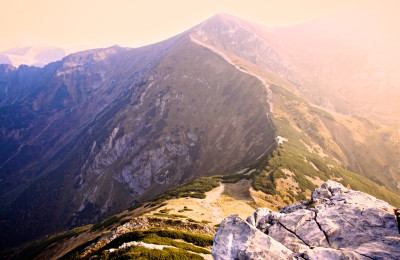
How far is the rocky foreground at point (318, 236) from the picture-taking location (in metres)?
17.6

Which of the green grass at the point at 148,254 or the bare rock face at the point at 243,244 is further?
the green grass at the point at 148,254

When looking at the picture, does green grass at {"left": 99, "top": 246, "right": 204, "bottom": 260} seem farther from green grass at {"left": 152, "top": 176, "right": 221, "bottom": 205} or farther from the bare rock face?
green grass at {"left": 152, "top": 176, "right": 221, "bottom": 205}

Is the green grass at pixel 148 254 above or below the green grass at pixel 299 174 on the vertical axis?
above

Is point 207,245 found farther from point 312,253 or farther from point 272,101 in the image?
point 272,101

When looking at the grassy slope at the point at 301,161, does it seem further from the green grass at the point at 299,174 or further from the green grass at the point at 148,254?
the green grass at the point at 148,254

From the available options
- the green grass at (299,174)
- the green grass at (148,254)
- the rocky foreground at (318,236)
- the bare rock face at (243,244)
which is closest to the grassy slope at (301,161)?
the green grass at (299,174)

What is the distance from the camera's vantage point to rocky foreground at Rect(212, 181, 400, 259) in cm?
1764

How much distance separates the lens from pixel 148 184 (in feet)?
599

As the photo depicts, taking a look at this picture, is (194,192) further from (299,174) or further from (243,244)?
(243,244)

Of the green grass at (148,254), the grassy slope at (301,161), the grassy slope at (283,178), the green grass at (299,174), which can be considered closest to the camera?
the green grass at (148,254)

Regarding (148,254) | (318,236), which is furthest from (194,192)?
(318,236)

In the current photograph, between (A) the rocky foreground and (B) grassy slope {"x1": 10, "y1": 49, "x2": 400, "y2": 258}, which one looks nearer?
(A) the rocky foreground

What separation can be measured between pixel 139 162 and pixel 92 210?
188 feet

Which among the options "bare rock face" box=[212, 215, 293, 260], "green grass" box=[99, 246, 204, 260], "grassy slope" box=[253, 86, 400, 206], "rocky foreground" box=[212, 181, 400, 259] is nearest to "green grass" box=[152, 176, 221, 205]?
"grassy slope" box=[253, 86, 400, 206]
